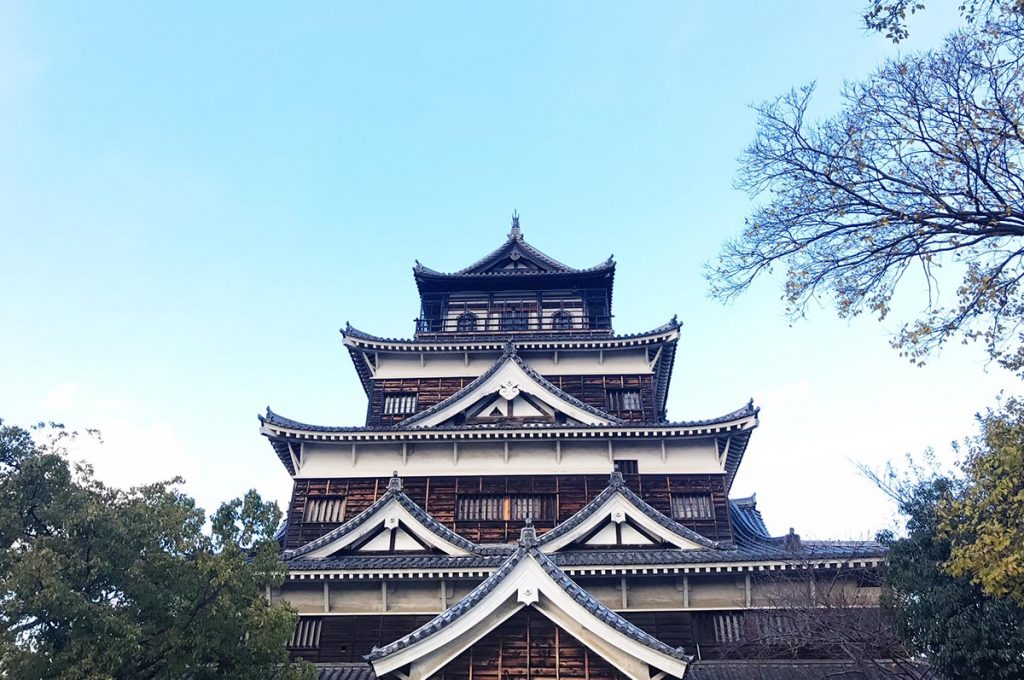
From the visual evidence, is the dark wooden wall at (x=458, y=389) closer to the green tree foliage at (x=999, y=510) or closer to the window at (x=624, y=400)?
the window at (x=624, y=400)

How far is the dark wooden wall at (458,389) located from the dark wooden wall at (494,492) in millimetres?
2881

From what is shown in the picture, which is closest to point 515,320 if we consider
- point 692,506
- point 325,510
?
point 692,506

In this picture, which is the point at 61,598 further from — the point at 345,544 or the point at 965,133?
the point at 965,133

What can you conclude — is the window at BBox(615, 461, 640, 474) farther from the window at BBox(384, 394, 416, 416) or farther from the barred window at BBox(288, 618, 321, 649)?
the barred window at BBox(288, 618, 321, 649)

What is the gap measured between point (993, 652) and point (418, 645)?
9.15m

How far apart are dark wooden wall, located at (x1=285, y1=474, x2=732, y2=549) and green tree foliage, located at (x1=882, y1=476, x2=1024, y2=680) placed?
22.5ft

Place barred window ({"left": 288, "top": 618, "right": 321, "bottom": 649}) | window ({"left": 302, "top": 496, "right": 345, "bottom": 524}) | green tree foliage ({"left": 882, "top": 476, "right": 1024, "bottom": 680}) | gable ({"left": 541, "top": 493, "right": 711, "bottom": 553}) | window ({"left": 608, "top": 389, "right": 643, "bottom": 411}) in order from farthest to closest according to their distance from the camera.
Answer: window ({"left": 608, "top": 389, "right": 643, "bottom": 411}) < window ({"left": 302, "top": 496, "right": 345, "bottom": 524}) < gable ({"left": 541, "top": 493, "right": 711, "bottom": 553}) < barred window ({"left": 288, "top": 618, "right": 321, "bottom": 649}) < green tree foliage ({"left": 882, "top": 476, "right": 1024, "bottom": 680})

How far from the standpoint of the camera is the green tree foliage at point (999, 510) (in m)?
8.34

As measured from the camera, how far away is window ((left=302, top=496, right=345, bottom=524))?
64.1 ft

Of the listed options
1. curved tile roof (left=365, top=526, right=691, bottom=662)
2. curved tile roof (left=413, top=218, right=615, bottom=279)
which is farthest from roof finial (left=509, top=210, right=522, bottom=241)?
curved tile roof (left=365, top=526, right=691, bottom=662)

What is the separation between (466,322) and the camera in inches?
1015

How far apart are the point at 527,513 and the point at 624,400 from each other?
5503mm

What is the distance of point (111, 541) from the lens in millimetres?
10180

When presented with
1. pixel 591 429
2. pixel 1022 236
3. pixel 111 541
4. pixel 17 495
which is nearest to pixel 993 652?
pixel 1022 236
